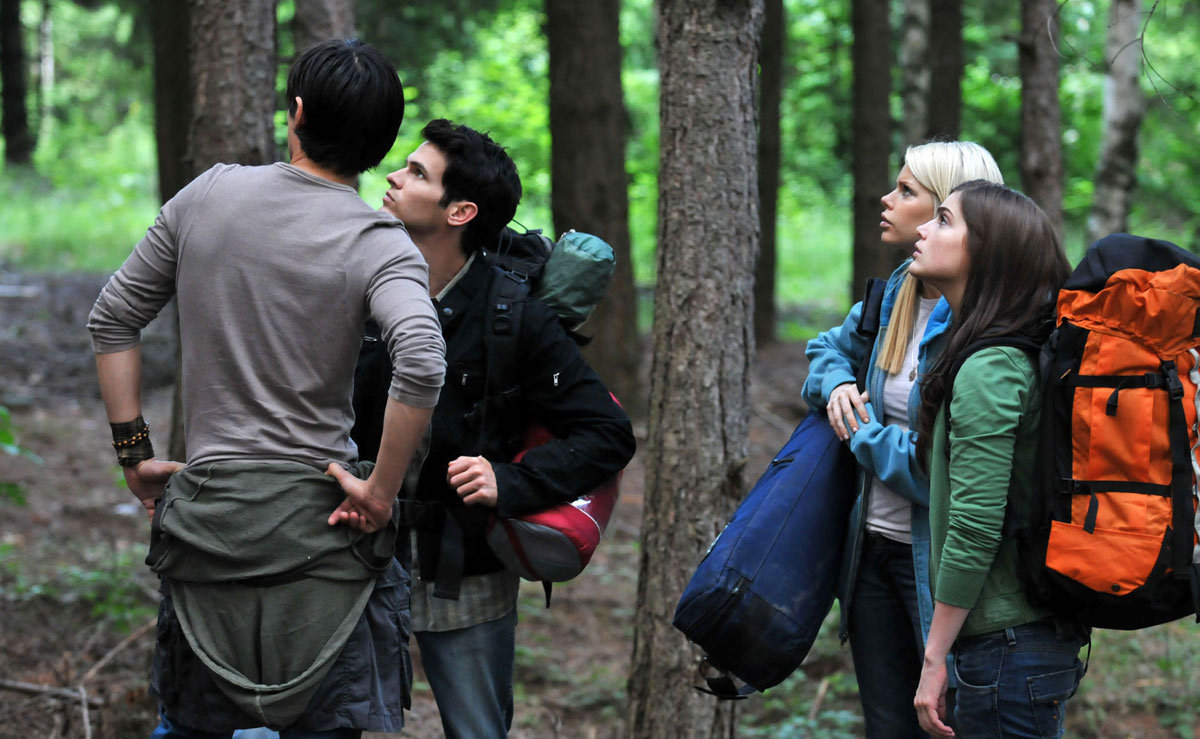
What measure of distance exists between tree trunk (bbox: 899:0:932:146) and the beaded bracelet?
37.8ft

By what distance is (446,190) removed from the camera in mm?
3004

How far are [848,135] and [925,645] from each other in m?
18.5

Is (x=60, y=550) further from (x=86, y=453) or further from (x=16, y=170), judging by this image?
(x=16, y=170)

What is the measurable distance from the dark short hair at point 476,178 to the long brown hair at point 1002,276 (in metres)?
1.22

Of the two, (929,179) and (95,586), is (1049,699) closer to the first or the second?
(929,179)

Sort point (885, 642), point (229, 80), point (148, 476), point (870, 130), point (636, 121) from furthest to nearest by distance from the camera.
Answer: point (636, 121)
point (870, 130)
point (229, 80)
point (885, 642)
point (148, 476)

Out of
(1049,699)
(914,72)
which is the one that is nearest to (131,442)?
(1049,699)

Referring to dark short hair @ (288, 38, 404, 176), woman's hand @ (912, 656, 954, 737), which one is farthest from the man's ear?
woman's hand @ (912, 656, 954, 737)

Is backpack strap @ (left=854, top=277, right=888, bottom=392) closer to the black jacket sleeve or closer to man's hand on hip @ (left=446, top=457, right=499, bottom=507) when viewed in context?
the black jacket sleeve

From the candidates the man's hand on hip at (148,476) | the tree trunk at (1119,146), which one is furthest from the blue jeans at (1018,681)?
the tree trunk at (1119,146)

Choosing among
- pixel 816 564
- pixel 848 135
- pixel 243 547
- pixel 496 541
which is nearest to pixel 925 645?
pixel 816 564

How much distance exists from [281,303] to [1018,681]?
6.25ft

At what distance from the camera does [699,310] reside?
413cm

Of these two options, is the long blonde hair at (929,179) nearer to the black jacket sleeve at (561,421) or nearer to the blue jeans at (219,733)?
the black jacket sleeve at (561,421)
